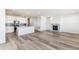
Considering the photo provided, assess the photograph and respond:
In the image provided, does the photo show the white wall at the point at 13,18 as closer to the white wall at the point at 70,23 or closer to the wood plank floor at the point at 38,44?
the wood plank floor at the point at 38,44

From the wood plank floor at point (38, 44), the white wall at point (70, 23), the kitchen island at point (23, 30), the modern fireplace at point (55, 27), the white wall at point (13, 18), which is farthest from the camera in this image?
the modern fireplace at point (55, 27)

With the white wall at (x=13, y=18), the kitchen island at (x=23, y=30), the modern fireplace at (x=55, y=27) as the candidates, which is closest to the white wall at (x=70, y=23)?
the modern fireplace at (x=55, y=27)

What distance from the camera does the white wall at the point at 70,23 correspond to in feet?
21.4

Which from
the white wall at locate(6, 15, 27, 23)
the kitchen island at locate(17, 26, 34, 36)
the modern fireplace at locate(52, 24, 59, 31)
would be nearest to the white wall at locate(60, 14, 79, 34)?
the modern fireplace at locate(52, 24, 59, 31)

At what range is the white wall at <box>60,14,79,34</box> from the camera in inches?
256

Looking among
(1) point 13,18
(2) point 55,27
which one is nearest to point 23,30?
(1) point 13,18

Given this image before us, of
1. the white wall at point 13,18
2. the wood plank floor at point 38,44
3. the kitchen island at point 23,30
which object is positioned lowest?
the wood plank floor at point 38,44

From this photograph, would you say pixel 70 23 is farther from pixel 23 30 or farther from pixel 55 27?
pixel 23 30

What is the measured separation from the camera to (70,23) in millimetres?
7027

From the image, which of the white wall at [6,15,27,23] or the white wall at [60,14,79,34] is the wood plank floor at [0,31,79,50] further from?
the white wall at [60,14,79,34]

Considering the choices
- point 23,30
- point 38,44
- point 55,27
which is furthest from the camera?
point 55,27
